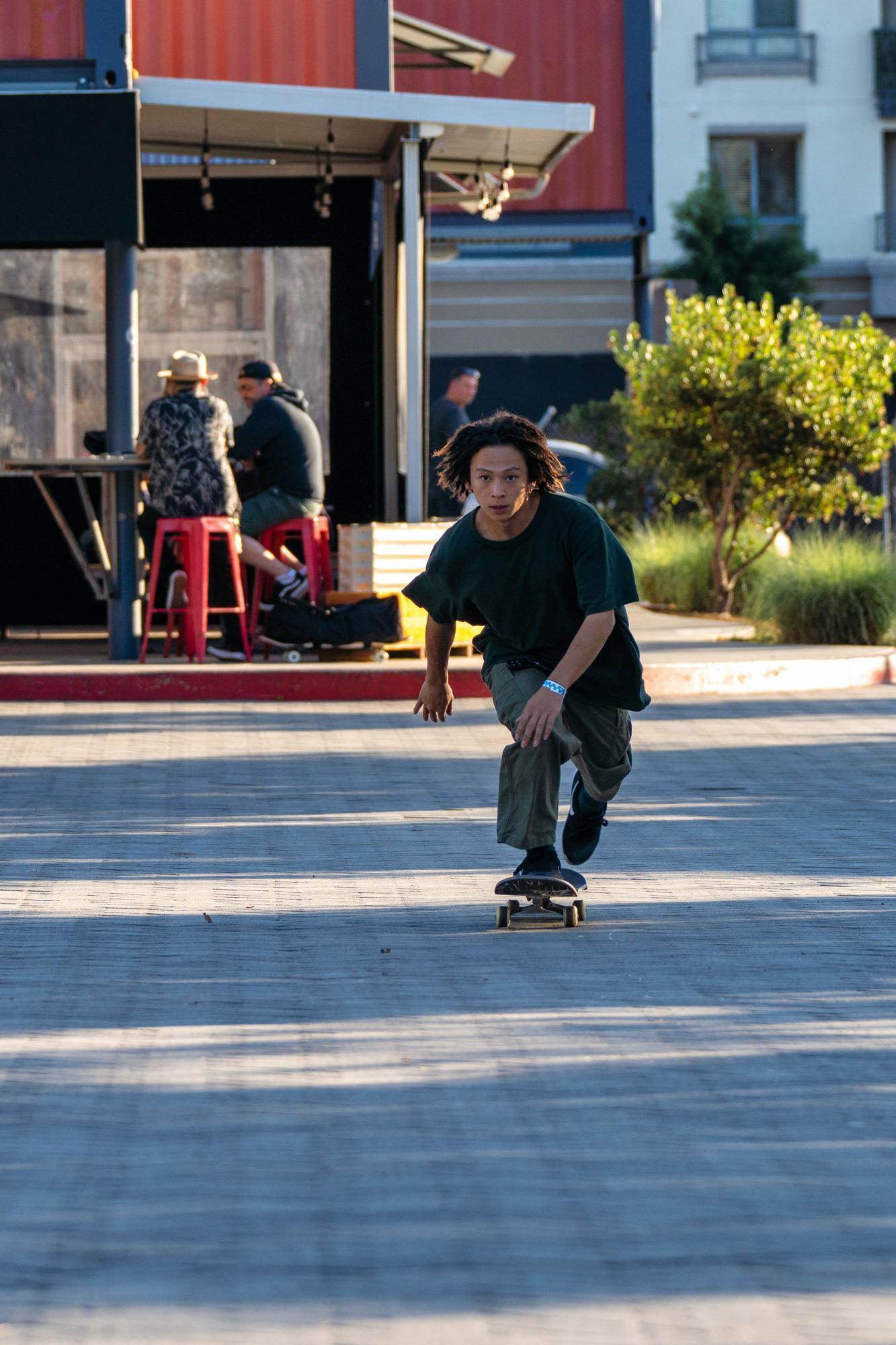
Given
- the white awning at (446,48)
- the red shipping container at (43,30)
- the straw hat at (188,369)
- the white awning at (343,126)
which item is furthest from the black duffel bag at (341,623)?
the white awning at (446,48)

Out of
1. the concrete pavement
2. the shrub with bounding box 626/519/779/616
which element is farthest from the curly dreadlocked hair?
the shrub with bounding box 626/519/779/616

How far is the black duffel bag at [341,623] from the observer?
41.9 ft

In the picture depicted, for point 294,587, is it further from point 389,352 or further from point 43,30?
point 43,30

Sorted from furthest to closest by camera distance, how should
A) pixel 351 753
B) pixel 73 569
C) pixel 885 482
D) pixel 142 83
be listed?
pixel 885 482, pixel 73 569, pixel 142 83, pixel 351 753

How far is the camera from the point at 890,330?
3838 centimetres

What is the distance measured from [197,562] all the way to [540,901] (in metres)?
6.87

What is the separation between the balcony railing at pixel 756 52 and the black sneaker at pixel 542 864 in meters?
34.9

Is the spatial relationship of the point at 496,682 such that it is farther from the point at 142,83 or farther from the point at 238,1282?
the point at 142,83

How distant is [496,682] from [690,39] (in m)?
35.0

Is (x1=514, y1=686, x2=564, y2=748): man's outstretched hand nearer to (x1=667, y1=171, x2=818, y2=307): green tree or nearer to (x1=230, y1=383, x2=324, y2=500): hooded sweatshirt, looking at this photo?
(x1=230, y1=383, x2=324, y2=500): hooded sweatshirt

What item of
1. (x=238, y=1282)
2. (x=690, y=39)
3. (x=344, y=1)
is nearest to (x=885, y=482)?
(x=344, y=1)

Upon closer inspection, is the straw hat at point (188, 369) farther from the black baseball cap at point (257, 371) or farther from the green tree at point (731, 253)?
the green tree at point (731, 253)

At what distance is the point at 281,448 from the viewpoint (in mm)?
13305

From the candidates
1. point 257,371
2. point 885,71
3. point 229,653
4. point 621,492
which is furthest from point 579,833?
point 885,71
